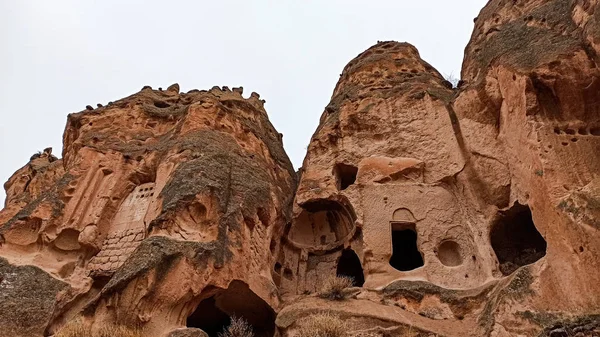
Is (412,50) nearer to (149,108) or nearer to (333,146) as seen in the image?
(333,146)

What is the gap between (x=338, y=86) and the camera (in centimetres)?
1753

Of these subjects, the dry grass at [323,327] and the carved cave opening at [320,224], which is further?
the carved cave opening at [320,224]

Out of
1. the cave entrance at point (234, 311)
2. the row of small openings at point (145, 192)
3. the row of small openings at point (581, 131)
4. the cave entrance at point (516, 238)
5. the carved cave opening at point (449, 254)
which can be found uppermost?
the row of small openings at point (581, 131)

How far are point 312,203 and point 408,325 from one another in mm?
5142

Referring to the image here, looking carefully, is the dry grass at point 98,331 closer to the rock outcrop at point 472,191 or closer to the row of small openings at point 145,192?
the rock outcrop at point 472,191

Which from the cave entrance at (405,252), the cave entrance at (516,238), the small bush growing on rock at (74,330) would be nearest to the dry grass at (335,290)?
the cave entrance at (405,252)

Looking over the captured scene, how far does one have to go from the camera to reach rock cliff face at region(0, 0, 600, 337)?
335 inches

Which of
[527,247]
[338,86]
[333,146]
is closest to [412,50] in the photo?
[338,86]

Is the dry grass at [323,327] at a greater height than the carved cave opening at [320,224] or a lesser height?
lesser

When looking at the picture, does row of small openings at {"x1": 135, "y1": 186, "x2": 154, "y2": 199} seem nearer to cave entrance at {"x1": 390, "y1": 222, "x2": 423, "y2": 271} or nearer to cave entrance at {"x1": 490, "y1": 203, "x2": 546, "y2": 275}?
cave entrance at {"x1": 390, "y1": 222, "x2": 423, "y2": 271}

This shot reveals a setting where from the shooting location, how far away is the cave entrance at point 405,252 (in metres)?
12.8

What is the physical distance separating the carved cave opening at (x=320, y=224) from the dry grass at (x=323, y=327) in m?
4.74

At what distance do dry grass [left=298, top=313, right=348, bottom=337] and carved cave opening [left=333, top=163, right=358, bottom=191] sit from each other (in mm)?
5445

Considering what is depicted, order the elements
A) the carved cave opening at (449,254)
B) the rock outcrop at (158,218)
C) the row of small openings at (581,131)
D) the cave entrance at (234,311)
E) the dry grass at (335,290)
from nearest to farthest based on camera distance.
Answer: the rock outcrop at (158,218)
the row of small openings at (581,131)
the dry grass at (335,290)
the cave entrance at (234,311)
the carved cave opening at (449,254)
